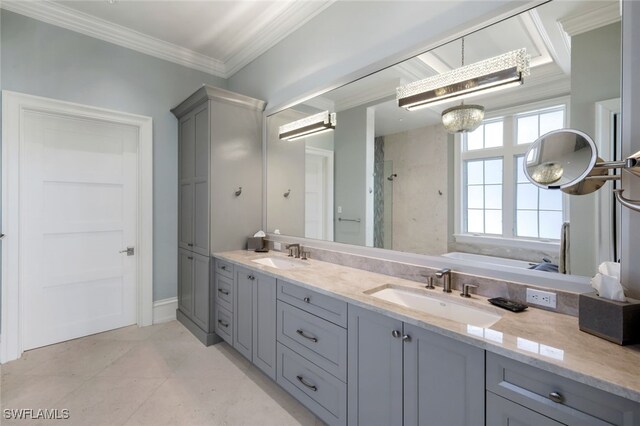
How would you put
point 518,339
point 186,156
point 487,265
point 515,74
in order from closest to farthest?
1. point 518,339
2. point 515,74
3. point 487,265
4. point 186,156

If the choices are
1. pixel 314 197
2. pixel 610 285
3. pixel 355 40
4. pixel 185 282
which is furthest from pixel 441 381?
pixel 185 282

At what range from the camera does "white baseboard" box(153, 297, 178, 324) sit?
3256 millimetres

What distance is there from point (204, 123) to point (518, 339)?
2.93 metres

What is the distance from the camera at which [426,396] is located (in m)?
1.21

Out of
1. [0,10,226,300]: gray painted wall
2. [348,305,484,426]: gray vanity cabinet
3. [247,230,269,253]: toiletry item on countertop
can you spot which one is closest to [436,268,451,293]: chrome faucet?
[348,305,484,426]: gray vanity cabinet

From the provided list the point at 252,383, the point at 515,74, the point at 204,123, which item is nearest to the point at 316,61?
the point at 204,123

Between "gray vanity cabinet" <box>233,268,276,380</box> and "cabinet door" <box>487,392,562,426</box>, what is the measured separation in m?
1.36

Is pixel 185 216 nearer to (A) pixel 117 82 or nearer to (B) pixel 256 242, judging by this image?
(B) pixel 256 242

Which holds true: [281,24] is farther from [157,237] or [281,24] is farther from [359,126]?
[157,237]

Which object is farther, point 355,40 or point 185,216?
point 185,216

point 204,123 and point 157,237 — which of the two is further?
point 157,237

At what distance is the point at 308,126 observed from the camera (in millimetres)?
2668

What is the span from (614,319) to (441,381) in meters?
0.63

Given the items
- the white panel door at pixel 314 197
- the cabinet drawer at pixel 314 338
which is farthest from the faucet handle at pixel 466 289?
the white panel door at pixel 314 197
